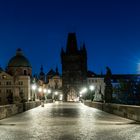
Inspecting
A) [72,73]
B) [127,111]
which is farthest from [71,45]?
[127,111]

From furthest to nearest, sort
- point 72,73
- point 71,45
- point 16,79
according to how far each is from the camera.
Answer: point 71,45
point 72,73
point 16,79

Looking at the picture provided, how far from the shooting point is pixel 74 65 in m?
174

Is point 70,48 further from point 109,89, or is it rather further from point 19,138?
point 19,138

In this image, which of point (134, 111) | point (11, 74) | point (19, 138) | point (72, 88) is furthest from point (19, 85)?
point (19, 138)

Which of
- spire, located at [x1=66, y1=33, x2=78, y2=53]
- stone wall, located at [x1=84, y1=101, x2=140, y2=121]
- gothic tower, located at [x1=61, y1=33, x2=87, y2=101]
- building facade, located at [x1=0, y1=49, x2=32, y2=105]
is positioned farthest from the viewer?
spire, located at [x1=66, y1=33, x2=78, y2=53]

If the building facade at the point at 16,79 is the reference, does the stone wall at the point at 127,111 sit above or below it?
below

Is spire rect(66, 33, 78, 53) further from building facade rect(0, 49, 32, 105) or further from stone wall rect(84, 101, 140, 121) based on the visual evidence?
stone wall rect(84, 101, 140, 121)

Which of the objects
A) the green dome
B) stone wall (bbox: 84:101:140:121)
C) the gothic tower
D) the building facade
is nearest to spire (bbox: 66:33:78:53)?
the gothic tower

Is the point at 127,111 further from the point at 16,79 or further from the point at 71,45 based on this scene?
the point at 71,45

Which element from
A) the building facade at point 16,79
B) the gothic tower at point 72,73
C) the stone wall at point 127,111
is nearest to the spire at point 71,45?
the gothic tower at point 72,73

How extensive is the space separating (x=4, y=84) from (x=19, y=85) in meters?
5.94

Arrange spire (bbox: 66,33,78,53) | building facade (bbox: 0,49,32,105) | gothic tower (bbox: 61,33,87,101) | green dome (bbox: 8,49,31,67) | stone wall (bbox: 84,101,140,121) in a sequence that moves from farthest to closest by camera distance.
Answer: spire (bbox: 66,33,78,53)
gothic tower (bbox: 61,33,87,101)
green dome (bbox: 8,49,31,67)
building facade (bbox: 0,49,32,105)
stone wall (bbox: 84,101,140,121)

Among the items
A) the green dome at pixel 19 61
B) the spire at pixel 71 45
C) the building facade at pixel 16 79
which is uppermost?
the spire at pixel 71 45

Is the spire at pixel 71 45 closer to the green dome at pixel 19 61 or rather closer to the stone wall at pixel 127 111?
the green dome at pixel 19 61
